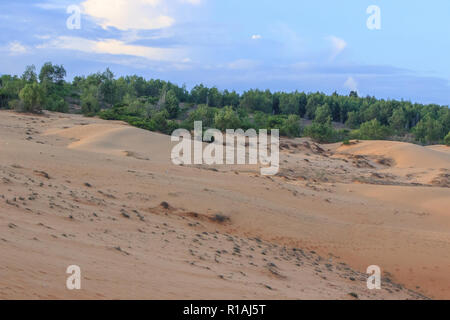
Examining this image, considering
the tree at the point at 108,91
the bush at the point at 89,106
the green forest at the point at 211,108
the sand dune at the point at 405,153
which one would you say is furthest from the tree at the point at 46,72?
the sand dune at the point at 405,153

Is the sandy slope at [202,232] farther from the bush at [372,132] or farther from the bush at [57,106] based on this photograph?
the bush at [372,132]

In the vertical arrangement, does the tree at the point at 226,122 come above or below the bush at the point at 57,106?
below

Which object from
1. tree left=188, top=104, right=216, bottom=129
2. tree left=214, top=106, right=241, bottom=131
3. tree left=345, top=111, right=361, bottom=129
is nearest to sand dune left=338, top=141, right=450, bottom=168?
tree left=214, top=106, right=241, bottom=131

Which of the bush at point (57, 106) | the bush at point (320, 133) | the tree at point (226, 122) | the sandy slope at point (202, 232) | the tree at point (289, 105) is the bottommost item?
the sandy slope at point (202, 232)

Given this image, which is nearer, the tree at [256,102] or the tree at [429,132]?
the tree at [429,132]

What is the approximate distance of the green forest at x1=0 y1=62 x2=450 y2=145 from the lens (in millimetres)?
37594

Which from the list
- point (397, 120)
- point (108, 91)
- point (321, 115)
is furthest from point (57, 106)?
point (397, 120)

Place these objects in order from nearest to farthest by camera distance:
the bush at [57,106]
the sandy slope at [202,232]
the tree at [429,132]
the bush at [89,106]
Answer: the sandy slope at [202,232] < the bush at [57,106] < the bush at [89,106] < the tree at [429,132]

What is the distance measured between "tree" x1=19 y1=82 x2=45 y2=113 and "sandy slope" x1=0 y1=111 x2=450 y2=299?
1617 centimetres

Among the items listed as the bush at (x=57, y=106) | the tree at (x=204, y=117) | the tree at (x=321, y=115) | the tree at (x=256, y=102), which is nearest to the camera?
the tree at (x=204, y=117)

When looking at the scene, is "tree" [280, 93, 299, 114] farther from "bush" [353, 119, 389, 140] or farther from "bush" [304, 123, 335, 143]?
"bush" [304, 123, 335, 143]

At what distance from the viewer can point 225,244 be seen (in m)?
9.97

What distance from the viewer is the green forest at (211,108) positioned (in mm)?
37594

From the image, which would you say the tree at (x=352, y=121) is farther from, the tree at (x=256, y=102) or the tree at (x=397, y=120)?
the tree at (x=256, y=102)
